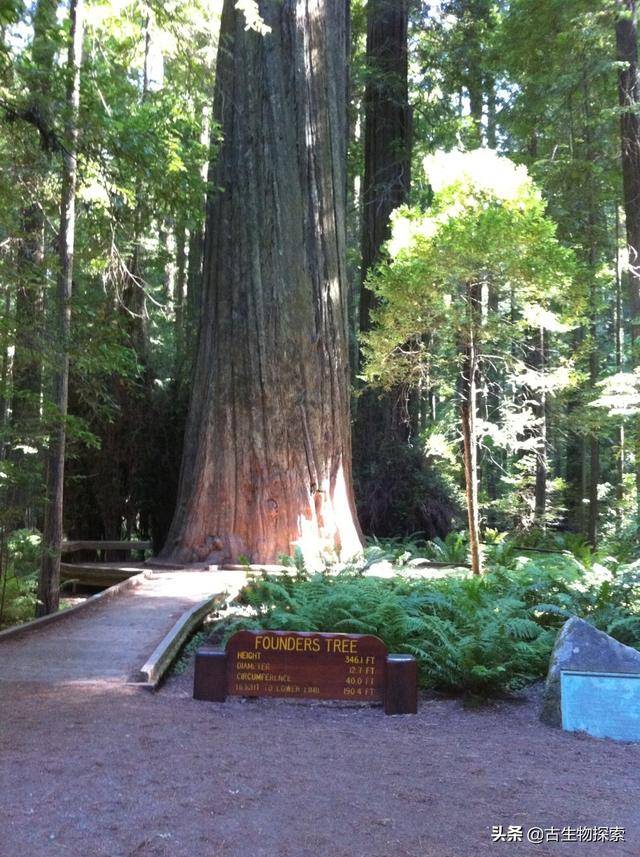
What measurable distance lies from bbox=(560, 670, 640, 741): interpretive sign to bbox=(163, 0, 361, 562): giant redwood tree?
635 cm

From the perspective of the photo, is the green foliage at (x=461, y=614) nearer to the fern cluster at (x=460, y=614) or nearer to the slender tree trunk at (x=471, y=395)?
the fern cluster at (x=460, y=614)

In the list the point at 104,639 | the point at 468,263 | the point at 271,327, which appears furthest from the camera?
the point at 271,327

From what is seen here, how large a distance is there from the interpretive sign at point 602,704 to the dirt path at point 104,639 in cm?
331

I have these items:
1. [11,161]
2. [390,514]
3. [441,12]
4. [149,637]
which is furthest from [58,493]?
[441,12]

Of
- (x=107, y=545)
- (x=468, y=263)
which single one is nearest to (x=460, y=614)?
(x=468, y=263)

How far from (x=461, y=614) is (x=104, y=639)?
3343mm

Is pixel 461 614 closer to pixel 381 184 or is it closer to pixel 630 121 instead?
pixel 630 121

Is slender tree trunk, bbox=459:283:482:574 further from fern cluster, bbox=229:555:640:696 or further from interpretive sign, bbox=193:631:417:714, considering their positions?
interpretive sign, bbox=193:631:417:714

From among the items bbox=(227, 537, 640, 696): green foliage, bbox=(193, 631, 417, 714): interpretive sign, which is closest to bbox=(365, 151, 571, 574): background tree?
bbox=(227, 537, 640, 696): green foliage

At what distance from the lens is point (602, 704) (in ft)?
18.8

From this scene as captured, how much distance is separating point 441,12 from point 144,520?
1431 cm

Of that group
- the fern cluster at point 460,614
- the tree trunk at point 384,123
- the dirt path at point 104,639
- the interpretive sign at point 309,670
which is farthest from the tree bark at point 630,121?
the interpretive sign at point 309,670

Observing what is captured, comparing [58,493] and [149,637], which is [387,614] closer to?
[149,637]

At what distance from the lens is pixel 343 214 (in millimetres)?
13953
